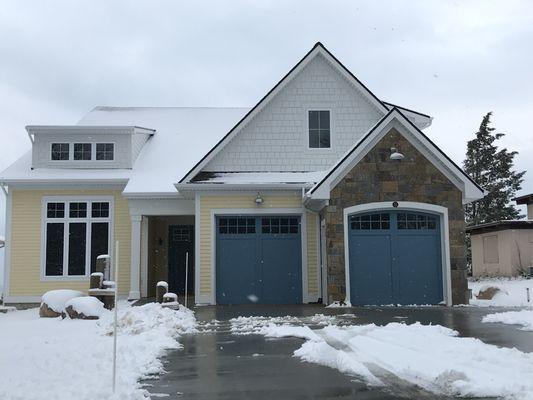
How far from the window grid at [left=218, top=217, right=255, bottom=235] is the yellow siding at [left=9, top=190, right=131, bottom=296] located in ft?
11.4

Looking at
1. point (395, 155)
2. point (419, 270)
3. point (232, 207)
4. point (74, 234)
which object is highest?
point (395, 155)

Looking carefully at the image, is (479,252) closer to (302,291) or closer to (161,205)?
(302,291)

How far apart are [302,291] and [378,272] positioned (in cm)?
267

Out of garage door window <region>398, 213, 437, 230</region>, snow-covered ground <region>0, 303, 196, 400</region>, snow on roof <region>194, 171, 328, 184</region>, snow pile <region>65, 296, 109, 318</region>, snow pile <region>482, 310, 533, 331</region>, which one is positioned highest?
snow on roof <region>194, 171, 328, 184</region>

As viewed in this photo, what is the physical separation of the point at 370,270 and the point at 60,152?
11.2 m

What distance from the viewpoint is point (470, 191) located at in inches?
635

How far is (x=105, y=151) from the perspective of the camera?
20.7m

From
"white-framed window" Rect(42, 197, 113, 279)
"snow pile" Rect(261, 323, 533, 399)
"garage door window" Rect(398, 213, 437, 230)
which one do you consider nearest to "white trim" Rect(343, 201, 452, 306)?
"garage door window" Rect(398, 213, 437, 230)

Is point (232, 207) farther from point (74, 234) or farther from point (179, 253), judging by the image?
point (179, 253)

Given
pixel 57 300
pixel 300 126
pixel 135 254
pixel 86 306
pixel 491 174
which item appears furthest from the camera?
pixel 491 174

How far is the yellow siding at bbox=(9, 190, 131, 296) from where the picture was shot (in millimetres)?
19188

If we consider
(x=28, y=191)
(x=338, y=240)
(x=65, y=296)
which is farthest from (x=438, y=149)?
(x=28, y=191)

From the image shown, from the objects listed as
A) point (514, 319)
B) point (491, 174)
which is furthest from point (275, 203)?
point (491, 174)

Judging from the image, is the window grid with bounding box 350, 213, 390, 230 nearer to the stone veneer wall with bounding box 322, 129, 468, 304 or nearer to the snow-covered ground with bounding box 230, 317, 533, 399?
the stone veneer wall with bounding box 322, 129, 468, 304
